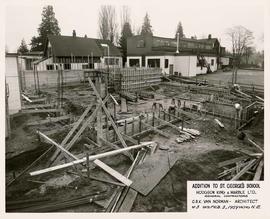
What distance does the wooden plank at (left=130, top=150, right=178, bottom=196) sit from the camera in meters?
5.50

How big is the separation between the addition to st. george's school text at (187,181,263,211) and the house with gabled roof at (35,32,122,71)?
81.4 feet

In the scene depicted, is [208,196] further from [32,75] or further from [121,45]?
[121,45]

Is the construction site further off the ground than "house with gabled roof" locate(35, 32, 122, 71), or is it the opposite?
"house with gabled roof" locate(35, 32, 122, 71)

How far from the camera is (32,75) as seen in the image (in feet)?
66.7

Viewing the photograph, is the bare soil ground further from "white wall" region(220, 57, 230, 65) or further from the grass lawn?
"white wall" region(220, 57, 230, 65)

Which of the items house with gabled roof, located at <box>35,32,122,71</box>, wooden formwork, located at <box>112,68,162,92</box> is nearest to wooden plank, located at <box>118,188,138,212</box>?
wooden formwork, located at <box>112,68,162,92</box>

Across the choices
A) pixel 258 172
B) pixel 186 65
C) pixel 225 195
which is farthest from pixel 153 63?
pixel 225 195

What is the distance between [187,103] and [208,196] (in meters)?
11.4

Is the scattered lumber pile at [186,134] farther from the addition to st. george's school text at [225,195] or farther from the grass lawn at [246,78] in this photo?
the grass lawn at [246,78]

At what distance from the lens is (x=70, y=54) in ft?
97.8

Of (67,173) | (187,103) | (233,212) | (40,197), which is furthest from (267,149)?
(187,103)

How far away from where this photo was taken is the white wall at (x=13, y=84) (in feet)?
35.9

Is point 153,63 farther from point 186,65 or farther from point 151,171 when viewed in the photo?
point 151,171

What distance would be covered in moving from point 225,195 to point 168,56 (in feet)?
87.7
